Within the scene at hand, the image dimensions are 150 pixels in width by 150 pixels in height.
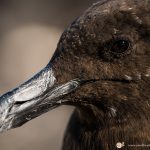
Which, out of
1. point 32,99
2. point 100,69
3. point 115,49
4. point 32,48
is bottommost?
point 32,48

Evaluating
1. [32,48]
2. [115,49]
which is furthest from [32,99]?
[32,48]

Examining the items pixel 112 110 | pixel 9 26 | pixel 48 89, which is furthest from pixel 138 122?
pixel 9 26

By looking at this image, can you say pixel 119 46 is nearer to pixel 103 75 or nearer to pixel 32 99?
pixel 103 75

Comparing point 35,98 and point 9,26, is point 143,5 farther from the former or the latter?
point 9,26

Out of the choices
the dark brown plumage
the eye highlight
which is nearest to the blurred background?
the dark brown plumage

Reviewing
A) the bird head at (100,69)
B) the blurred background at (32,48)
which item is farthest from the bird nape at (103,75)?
the blurred background at (32,48)

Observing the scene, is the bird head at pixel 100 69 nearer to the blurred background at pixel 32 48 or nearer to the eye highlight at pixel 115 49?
the eye highlight at pixel 115 49

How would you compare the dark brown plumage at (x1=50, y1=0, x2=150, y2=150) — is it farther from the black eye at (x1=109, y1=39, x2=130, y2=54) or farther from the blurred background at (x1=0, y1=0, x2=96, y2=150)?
the blurred background at (x1=0, y1=0, x2=96, y2=150)
